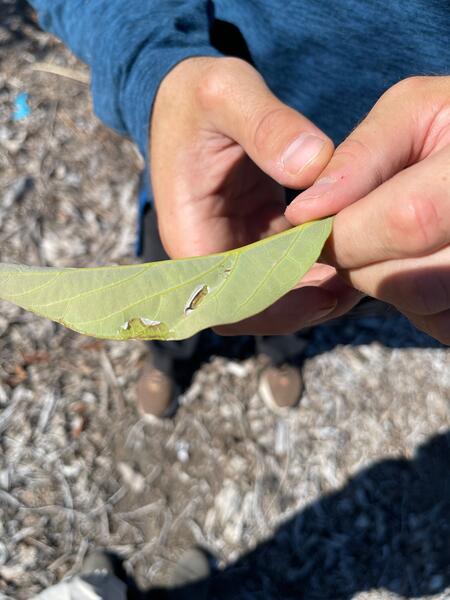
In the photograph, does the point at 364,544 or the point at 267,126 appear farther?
the point at 364,544

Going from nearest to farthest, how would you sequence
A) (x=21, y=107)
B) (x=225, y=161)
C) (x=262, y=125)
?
(x=262, y=125) → (x=225, y=161) → (x=21, y=107)

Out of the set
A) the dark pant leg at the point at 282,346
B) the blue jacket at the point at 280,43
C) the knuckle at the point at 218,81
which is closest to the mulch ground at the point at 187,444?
the dark pant leg at the point at 282,346

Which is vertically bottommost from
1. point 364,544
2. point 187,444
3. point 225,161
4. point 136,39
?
point 364,544

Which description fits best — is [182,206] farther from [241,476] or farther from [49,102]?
[49,102]

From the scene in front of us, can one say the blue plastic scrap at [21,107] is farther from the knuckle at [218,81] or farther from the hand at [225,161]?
the knuckle at [218,81]

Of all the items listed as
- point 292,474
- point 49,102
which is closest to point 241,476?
point 292,474

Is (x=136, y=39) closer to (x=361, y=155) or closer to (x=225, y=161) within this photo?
(x=225, y=161)

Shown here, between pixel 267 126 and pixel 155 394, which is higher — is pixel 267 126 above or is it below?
Result: above

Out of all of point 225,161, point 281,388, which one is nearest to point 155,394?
point 281,388
